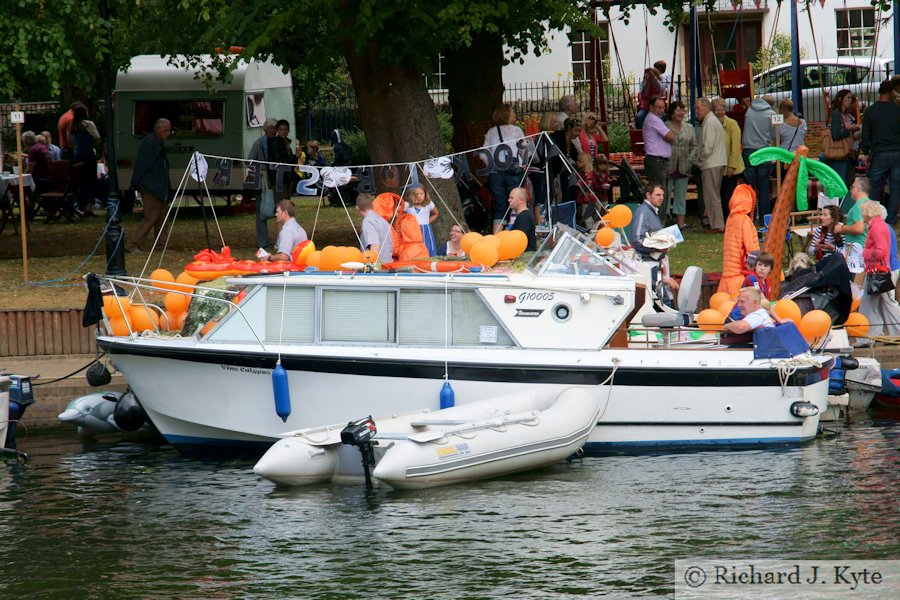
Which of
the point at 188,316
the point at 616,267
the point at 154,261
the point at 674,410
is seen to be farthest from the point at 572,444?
the point at 154,261

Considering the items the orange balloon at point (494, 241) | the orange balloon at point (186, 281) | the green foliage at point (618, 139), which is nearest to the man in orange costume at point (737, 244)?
the orange balloon at point (494, 241)

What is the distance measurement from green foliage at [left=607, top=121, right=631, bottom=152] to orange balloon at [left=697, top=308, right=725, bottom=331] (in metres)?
16.4

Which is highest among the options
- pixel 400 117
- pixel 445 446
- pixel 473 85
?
pixel 473 85

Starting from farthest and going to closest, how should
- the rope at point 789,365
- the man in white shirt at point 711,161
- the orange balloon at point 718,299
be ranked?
the man in white shirt at point 711,161 < the orange balloon at point 718,299 < the rope at point 789,365

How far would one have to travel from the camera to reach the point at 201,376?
13086 millimetres

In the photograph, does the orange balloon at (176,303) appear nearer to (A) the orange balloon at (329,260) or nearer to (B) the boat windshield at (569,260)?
(A) the orange balloon at (329,260)

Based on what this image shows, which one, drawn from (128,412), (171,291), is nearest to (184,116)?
(128,412)

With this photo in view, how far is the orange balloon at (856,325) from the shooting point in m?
15.4

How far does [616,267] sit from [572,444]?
2.22m

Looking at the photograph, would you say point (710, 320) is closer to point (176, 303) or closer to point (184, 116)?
point (176, 303)

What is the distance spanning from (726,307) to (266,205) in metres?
7.39

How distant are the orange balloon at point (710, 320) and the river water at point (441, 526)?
4.63ft

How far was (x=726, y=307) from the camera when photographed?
14125 millimetres

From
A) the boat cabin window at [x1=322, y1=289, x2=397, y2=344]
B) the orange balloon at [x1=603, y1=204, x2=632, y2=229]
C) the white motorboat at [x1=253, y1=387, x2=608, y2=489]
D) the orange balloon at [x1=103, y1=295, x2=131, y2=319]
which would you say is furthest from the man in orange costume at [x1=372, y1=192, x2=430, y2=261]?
the white motorboat at [x1=253, y1=387, x2=608, y2=489]
